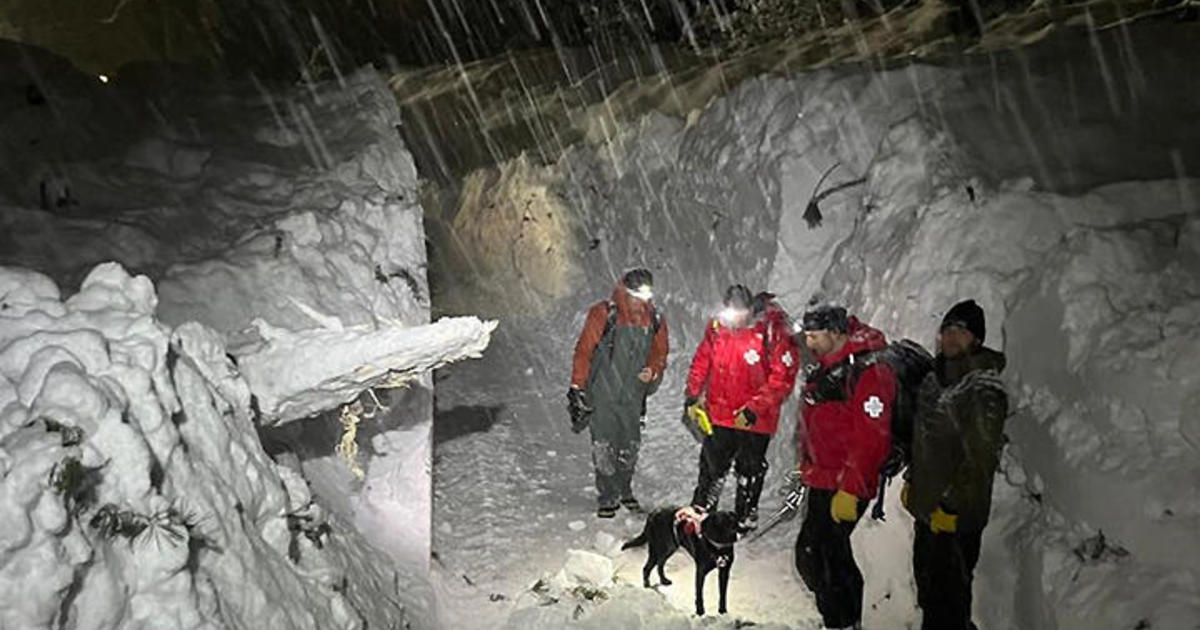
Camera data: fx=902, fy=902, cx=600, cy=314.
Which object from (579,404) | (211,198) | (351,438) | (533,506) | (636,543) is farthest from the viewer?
(533,506)

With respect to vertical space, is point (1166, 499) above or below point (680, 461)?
above

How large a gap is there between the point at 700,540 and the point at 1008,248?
350cm

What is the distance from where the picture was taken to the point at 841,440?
19.5ft

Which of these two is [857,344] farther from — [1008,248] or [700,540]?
[1008,248]

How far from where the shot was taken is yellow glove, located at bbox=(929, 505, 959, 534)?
539cm

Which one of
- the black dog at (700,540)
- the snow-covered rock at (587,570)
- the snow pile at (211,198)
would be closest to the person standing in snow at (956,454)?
the black dog at (700,540)

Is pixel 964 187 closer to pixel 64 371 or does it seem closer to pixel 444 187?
pixel 64 371

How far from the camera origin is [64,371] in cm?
377

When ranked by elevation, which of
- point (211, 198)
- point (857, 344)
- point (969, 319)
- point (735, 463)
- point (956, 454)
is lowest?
point (735, 463)

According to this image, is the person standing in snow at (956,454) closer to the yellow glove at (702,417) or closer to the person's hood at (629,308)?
the yellow glove at (702,417)

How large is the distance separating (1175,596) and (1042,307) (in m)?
2.32

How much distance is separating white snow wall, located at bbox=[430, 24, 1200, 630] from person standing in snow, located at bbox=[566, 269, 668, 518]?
74.6 inches

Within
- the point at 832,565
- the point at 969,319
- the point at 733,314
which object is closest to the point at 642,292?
the point at 733,314

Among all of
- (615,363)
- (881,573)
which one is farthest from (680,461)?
(881,573)
